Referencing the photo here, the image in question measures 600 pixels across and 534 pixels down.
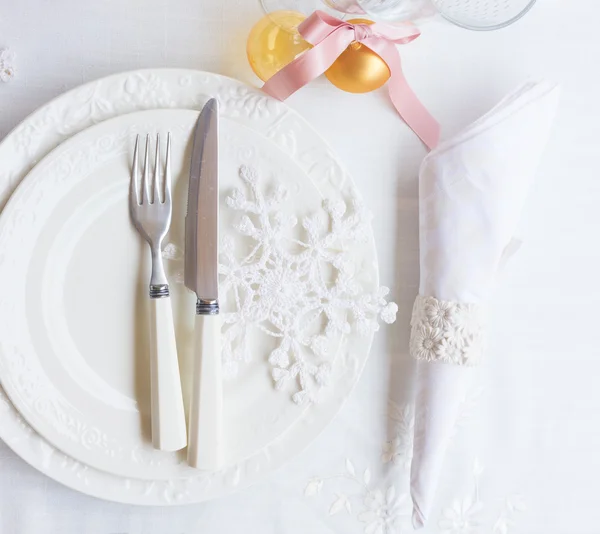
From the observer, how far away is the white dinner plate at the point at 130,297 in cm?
64

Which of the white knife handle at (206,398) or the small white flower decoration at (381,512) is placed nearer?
the white knife handle at (206,398)

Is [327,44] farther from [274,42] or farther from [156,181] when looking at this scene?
[156,181]

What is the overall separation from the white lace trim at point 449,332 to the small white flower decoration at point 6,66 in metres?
0.51

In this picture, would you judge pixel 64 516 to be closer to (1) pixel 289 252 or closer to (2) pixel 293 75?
(1) pixel 289 252

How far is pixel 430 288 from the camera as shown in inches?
27.2

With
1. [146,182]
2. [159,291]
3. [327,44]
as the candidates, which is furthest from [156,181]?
[327,44]

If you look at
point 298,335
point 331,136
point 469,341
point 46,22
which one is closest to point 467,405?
point 469,341

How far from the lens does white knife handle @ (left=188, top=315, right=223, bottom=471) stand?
0.62 m

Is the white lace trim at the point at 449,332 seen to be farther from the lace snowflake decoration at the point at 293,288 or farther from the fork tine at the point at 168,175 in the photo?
the fork tine at the point at 168,175

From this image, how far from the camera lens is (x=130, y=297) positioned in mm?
658

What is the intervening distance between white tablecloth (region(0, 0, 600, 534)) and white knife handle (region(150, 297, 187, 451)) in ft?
0.44

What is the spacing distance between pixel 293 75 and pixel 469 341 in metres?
0.33

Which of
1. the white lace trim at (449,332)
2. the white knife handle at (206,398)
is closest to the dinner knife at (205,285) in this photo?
the white knife handle at (206,398)

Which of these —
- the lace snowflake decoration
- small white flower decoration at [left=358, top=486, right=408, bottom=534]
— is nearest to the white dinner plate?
the lace snowflake decoration
